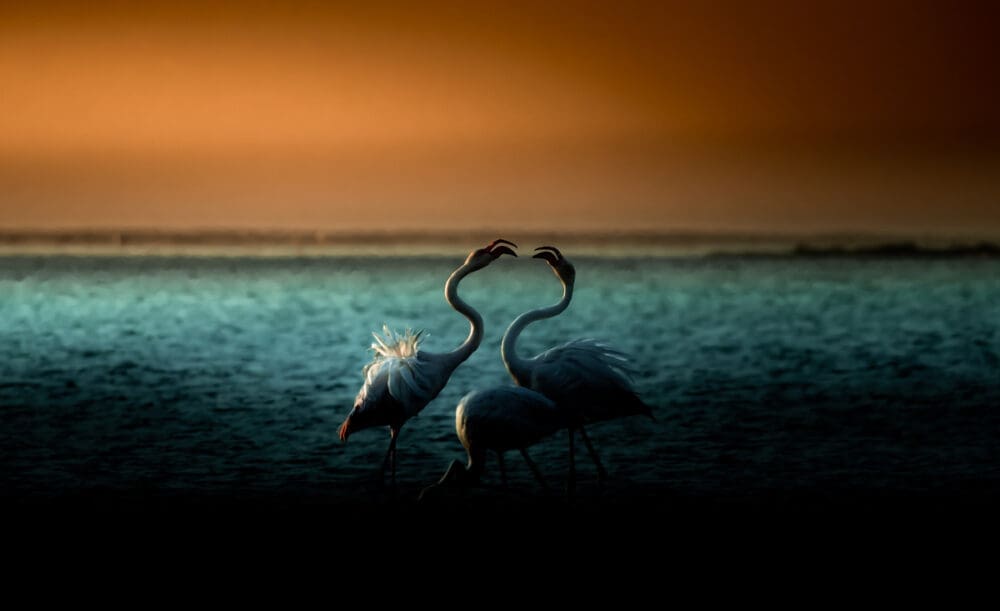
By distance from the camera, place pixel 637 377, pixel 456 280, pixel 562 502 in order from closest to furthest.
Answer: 1. pixel 562 502
2. pixel 456 280
3. pixel 637 377

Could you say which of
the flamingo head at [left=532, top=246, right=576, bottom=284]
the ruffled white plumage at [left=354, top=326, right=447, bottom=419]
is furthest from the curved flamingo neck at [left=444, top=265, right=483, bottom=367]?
the flamingo head at [left=532, top=246, right=576, bottom=284]

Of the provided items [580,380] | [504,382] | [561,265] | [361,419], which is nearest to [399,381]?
[361,419]

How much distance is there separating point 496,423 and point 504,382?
5693mm

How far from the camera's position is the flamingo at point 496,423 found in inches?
283

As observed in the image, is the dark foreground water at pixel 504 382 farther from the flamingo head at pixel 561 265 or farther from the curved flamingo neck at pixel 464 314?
the flamingo head at pixel 561 265

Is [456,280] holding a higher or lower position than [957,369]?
higher

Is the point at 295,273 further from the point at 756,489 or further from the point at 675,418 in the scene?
the point at 756,489

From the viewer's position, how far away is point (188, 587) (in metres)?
5.85

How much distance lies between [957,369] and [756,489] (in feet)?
20.7

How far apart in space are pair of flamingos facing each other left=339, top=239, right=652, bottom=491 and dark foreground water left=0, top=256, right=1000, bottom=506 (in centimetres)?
39

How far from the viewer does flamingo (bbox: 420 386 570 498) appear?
7.20 m

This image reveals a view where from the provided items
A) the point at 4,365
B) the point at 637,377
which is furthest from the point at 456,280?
the point at 4,365

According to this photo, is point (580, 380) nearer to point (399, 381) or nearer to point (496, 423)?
point (496, 423)

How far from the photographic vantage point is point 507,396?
23.8 ft
